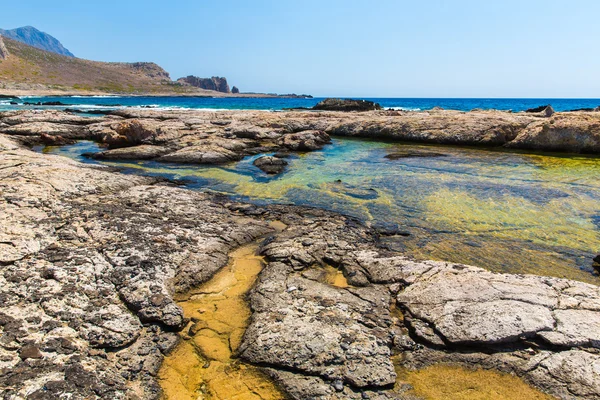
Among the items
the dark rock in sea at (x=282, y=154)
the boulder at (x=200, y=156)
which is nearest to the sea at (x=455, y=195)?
the boulder at (x=200, y=156)

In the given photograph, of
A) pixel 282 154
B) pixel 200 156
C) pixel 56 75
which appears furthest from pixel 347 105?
pixel 56 75

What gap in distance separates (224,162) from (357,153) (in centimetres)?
801

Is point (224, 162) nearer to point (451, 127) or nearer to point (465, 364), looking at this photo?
point (465, 364)

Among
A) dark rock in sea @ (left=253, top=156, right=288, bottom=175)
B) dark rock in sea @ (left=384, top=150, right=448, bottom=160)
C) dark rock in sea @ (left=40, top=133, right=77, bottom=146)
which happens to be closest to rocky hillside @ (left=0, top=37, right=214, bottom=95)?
dark rock in sea @ (left=40, top=133, right=77, bottom=146)

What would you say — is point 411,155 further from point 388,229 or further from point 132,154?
point 132,154

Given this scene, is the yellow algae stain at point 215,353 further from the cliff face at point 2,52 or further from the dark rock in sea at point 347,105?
the cliff face at point 2,52

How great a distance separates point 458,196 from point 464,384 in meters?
8.50

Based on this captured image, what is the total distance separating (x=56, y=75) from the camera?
4724 inches

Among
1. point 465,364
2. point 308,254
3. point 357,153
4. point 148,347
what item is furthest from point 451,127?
point 148,347

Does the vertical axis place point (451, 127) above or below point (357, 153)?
above

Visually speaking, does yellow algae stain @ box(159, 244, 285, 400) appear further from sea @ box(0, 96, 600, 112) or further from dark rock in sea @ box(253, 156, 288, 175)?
sea @ box(0, 96, 600, 112)

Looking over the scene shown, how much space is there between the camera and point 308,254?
6.71 m

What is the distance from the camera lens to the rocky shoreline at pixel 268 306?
381cm

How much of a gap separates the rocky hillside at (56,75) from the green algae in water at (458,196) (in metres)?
109
